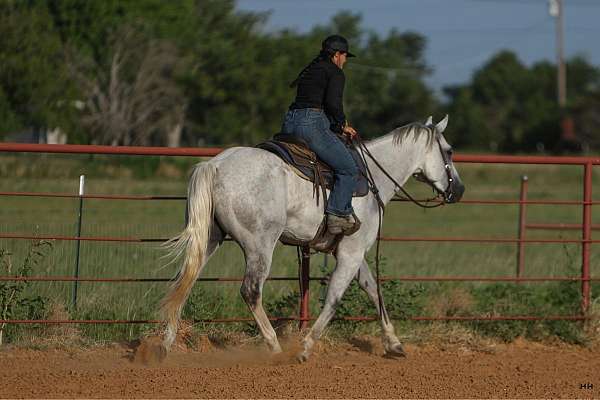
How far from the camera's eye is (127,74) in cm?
4075

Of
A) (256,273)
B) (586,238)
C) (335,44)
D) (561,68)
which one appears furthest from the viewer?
(561,68)

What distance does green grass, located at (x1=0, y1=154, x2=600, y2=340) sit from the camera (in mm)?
9531

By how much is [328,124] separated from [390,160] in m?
0.90

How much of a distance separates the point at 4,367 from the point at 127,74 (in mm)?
34251

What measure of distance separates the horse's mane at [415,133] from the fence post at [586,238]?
76.2 inches

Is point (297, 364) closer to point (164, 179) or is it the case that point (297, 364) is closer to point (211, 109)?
point (164, 179)

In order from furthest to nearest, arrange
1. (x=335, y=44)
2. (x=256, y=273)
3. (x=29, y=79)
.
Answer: (x=29, y=79) → (x=335, y=44) → (x=256, y=273)

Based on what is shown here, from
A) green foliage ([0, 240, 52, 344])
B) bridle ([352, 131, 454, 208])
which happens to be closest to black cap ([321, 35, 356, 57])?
bridle ([352, 131, 454, 208])

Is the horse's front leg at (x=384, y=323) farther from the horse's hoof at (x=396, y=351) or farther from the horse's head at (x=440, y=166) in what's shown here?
the horse's head at (x=440, y=166)

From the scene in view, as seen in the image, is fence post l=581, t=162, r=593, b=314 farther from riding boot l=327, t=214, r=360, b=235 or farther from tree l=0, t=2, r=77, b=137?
tree l=0, t=2, r=77, b=137

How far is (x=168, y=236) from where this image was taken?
1130 cm

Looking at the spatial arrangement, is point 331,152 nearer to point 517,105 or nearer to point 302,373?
point 302,373

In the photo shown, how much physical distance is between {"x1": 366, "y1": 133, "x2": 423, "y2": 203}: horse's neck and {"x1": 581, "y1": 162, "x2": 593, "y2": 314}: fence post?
210 centimetres

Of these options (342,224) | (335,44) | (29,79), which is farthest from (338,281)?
(29,79)
